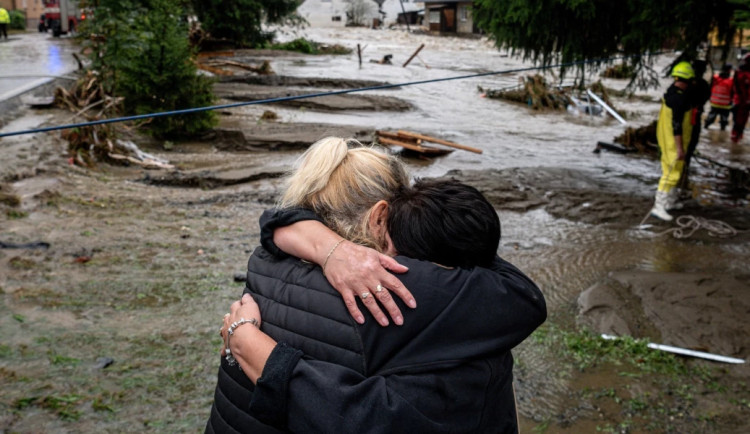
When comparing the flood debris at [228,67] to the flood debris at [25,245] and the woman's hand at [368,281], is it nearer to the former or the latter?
the flood debris at [25,245]

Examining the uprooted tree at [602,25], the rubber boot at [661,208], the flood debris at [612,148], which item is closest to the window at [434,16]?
the flood debris at [612,148]

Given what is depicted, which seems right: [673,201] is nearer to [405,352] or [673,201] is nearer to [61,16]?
[405,352]

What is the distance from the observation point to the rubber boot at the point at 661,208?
788 centimetres

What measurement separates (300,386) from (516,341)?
50cm

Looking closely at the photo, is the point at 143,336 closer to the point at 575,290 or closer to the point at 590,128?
the point at 575,290

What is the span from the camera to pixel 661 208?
26.1 ft

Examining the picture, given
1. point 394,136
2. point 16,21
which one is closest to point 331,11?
point 16,21

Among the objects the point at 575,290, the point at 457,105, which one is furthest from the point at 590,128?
the point at 575,290

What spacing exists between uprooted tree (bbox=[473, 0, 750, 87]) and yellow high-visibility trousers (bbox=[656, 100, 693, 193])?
0.75 metres

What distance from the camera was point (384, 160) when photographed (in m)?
1.70

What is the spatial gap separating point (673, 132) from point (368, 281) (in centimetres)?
728

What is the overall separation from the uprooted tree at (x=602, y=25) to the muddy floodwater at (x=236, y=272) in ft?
6.57

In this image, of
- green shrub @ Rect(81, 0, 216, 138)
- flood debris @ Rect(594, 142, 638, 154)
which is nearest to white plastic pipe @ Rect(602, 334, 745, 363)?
flood debris @ Rect(594, 142, 638, 154)

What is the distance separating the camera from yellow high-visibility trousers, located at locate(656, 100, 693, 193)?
25.2 ft
